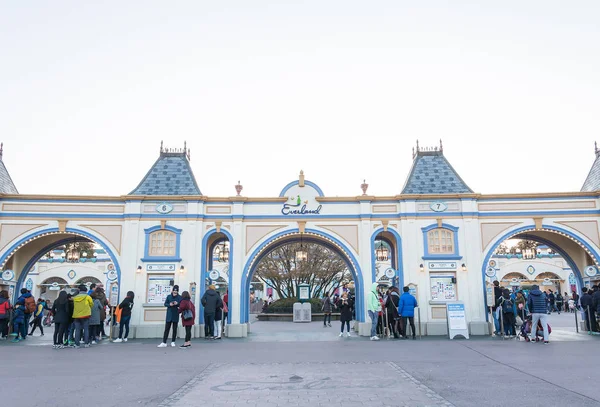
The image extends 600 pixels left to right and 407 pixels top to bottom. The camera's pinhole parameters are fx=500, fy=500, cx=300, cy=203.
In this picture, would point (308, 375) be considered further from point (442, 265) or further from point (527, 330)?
point (442, 265)

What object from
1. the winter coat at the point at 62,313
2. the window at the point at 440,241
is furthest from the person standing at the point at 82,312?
the window at the point at 440,241

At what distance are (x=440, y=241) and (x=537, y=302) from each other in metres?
4.26

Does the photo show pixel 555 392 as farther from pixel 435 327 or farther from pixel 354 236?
pixel 354 236

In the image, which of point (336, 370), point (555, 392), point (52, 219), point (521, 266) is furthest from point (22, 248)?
point (521, 266)

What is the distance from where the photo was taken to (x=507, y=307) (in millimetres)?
15992

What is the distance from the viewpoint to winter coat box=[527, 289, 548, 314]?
14406 millimetres

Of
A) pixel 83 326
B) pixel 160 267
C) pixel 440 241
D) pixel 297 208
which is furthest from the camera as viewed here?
pixel 297 208

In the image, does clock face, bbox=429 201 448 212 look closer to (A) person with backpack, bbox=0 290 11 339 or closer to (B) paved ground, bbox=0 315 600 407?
(B) paved ground, bbox=0 315 600 407

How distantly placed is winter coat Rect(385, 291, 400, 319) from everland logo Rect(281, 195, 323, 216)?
161 inches

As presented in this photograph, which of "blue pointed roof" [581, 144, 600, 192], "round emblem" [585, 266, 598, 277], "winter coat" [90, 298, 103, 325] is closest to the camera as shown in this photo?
"winter coat" [90, 298, 103, 325]

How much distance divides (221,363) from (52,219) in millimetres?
11067

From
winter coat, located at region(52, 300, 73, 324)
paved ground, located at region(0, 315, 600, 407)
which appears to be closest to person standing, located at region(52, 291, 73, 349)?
winter coat, located at region(52, 300, 73, 324)

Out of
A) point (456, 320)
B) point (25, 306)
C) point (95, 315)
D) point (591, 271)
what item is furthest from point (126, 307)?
point (591, 271)

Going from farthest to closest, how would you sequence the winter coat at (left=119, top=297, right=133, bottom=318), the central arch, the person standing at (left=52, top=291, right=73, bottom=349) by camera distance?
the central arch < the winter coat at (left=119, top=297, right=133, bottom=318) < the person standing at (left=52, top=291, right=73, bottom=349)
